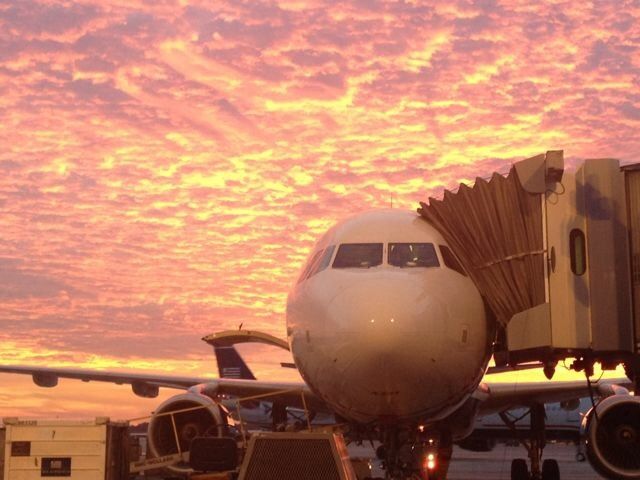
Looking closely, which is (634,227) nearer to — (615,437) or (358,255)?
(358,255)

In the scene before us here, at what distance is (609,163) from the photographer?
36.8 feet

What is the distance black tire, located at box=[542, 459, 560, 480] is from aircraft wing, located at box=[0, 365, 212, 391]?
8931 mm

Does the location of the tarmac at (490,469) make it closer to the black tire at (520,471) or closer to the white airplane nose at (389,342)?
the black tire at (520,471)

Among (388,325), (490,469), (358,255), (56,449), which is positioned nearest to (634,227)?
(388,325)

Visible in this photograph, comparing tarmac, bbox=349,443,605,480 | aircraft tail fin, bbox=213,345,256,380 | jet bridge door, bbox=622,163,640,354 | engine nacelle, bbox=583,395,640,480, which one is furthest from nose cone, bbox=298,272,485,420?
aircraft tail fin, bbox=213,345,256,380

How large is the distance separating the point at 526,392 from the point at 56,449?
1014cm

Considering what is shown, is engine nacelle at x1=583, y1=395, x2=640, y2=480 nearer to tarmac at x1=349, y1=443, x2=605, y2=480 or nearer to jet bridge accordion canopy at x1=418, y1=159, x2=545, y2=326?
jet bridge accordion canopy at x1=418, y1=159, x2=545, y2=326

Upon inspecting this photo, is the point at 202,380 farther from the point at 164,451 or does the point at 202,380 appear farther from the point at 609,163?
the point at 609,163

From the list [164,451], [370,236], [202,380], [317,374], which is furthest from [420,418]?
[202,380]

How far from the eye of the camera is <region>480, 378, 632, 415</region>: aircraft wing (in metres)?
17.1

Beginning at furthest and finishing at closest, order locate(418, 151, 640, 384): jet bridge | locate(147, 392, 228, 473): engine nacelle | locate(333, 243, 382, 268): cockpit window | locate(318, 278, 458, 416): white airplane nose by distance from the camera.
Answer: locate(147, 392, 228, 473): engine nacelle, locate(333, 243, 382, 268): cockpit window, locate(418, 151, 640, 384): jet bridge, locate(318, 278, 458, 416): white airplane nose

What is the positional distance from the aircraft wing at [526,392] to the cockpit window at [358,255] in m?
5.04

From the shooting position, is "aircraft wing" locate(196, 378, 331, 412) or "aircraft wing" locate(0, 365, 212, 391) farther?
"aircraft wing" locate(0, 365, 212, 391)

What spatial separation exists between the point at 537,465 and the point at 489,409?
4.71 ft
